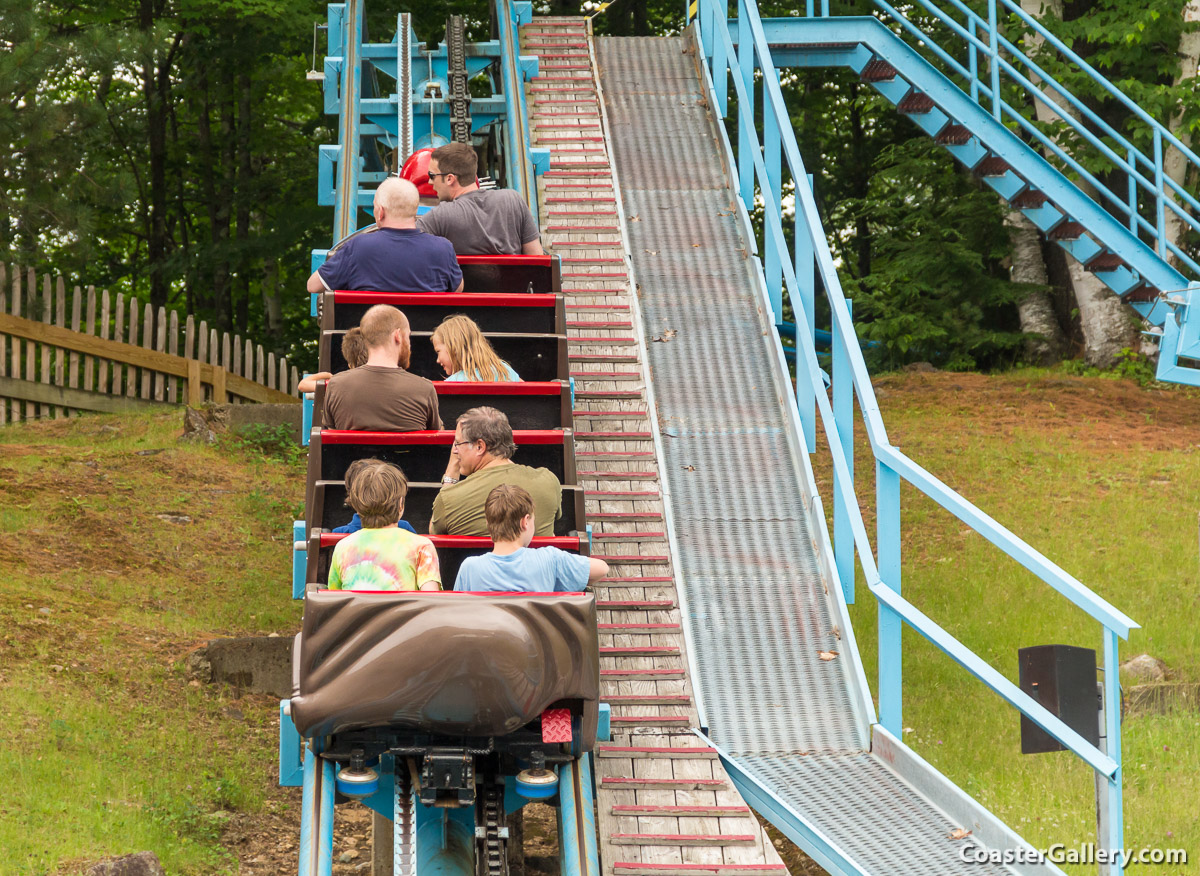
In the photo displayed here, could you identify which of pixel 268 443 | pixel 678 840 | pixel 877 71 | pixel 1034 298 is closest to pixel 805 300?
pixel 678 840

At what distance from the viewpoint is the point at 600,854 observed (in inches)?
203

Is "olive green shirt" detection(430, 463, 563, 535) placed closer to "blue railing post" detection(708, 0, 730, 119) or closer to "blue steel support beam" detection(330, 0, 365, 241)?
"blue steel support beam" detection(330, 0, 365, 241)

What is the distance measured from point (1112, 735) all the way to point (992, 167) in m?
8.45

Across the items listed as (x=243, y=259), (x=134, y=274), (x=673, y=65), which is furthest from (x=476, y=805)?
(x=134, y=274)

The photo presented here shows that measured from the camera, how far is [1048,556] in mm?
9039

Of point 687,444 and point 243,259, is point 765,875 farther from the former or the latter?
point 243,259

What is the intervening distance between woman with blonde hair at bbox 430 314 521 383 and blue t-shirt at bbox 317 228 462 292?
0.68 m

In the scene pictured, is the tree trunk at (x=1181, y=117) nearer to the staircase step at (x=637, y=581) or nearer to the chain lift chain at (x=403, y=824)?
the staircase step at (x=637, y=581)

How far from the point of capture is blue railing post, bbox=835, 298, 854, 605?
6.40 metres

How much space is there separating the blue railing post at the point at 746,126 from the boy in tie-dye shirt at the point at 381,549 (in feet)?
17.0

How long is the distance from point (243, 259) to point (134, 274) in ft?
14.2

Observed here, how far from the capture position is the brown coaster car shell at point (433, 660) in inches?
159

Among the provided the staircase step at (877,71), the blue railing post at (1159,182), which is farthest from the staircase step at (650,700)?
the staircase step at (877,71)

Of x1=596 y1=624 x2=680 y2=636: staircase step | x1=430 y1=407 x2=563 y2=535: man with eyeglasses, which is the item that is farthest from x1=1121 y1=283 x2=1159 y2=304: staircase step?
x1=430 y1=407 x2=563 y2=535: man with eyeglasses
